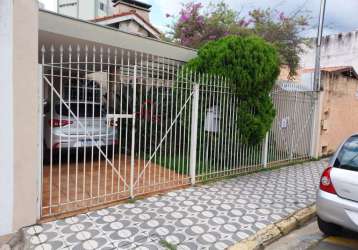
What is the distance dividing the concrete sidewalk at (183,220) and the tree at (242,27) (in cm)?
920

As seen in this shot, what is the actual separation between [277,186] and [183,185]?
2.07m

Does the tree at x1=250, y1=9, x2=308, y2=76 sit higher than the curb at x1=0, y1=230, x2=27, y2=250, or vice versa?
the tree at x1=250, y1=9, x2=308, y2=76

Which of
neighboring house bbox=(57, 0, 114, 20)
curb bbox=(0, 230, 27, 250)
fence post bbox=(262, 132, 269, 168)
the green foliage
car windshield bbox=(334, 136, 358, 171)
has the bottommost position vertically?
curb bbox=(0, 230, 27, 250)

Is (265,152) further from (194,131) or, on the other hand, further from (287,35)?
(287,35)

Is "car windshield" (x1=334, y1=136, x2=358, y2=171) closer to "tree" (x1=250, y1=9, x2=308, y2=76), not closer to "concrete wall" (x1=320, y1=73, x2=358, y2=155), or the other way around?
"concrete wall" (x1=320, y1=73, x2=358, y2=155)

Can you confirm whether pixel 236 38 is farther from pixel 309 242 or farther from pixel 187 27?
pixel 187 27

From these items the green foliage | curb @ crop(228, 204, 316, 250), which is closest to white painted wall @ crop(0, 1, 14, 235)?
curb @ crop(228, 204, 316, 250)

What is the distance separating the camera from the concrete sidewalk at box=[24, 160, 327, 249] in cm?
329

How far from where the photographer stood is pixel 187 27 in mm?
13789

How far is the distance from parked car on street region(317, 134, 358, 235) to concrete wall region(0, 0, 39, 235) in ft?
12.1

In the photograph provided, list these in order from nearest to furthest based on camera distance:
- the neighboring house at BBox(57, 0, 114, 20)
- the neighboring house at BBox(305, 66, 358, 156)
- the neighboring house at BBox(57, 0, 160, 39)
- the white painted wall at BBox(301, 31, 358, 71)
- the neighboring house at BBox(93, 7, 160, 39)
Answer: the neighboring house at BBox(305, 66, 358, 156) → the neighboring house at BBox(93, 7, 160, 39) → the neighboring house at BBox(57, 0, 160, 39) → the white painted wall at BBox(301, 31, 358, 71) → the neighboring house at BBox(57, 0, 114, 20)

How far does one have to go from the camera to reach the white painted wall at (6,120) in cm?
314

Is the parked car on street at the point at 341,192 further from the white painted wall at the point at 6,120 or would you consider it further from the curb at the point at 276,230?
the white painted wall at the point at 6,120

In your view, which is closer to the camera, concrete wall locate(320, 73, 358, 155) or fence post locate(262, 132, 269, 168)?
fence post locate(262, 132, 269, 168)
